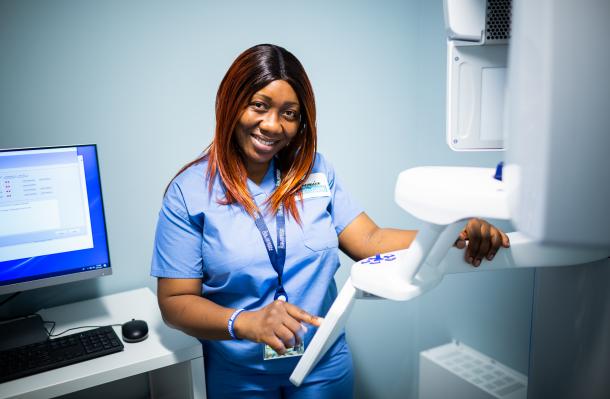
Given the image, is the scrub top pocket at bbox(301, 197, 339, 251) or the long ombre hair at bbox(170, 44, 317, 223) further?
the scrub top pocket at bbox(301, 197, 339, 251)

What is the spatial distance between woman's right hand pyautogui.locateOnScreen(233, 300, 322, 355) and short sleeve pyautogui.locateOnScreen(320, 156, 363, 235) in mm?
469

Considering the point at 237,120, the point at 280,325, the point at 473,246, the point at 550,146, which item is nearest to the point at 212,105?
the point at 237,120

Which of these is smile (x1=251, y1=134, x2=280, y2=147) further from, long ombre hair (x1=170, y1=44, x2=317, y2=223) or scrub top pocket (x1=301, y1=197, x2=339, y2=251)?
scrub top pocket (x1=301, y1=197, x2=339, y2=251)

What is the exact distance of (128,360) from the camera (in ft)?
3.60

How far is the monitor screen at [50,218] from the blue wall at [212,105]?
216 mm

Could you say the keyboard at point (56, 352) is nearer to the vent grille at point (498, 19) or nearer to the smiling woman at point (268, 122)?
the smiling woman at point (268, 122)

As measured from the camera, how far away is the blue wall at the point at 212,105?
4.45ft

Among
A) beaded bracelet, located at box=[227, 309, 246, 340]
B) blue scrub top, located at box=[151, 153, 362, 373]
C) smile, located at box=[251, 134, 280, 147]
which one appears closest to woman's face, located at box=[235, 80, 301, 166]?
smile, located at box=[251, 134, 280, 147]

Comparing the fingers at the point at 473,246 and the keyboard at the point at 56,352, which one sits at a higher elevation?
the fingers at the point at 473,246

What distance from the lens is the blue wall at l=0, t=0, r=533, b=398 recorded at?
1.36 m

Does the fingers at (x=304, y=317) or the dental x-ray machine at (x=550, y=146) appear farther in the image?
the fingers at (x=304, y=317)

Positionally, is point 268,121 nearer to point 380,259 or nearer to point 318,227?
point 318,227

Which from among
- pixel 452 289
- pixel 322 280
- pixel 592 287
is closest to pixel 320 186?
pixel 322 280

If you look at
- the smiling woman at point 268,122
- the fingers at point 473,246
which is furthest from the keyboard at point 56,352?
the fingers at point 473,246
